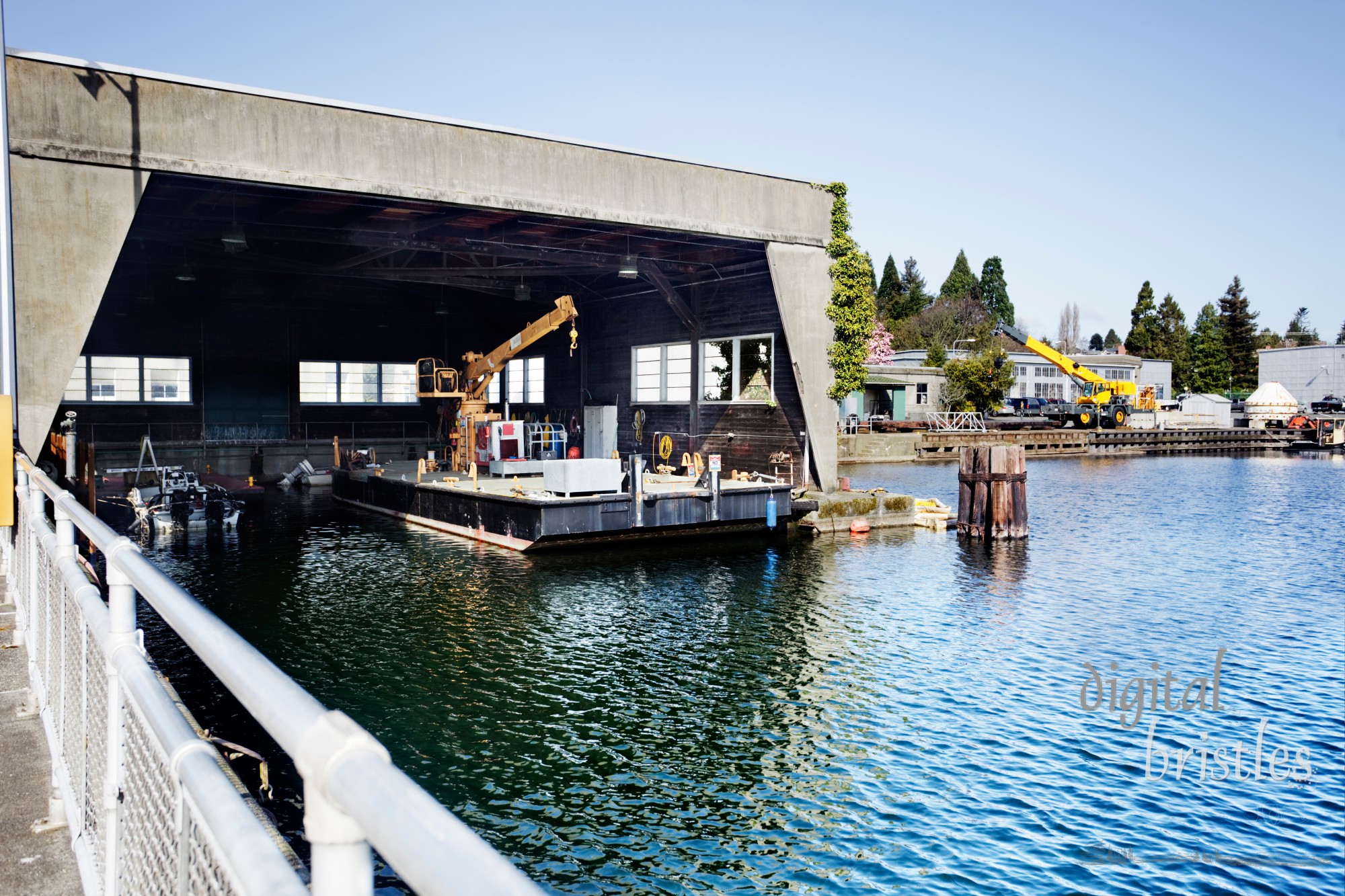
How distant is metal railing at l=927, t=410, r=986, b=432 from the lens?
54.6m

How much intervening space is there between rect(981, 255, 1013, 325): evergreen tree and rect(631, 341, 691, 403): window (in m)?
82.8

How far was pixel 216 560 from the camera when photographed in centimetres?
1841

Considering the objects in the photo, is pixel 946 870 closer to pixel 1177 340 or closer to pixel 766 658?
pixel 766 658

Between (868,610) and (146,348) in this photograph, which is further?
(146,348)

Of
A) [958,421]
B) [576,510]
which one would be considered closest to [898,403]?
[958,421]

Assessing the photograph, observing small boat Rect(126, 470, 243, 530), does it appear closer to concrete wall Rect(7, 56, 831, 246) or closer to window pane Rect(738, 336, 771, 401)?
concrete wall Rect(7, 56, 831, 246)

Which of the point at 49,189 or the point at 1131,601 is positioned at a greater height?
the point at 49,189

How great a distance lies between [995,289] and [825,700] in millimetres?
101749

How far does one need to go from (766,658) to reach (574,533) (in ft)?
24.3

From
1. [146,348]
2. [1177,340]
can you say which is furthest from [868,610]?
[1177,340]

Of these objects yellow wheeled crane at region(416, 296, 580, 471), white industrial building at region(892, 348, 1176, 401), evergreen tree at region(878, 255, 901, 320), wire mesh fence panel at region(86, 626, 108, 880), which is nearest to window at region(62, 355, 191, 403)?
yellow wheeled crane at region(416, 296, 580, 471)

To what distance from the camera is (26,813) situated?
3961mm

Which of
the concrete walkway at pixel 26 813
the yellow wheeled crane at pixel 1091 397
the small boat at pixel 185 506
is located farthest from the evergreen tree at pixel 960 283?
the concrete walkway at pixel 26 813

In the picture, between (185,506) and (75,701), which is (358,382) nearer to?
(185,506)
